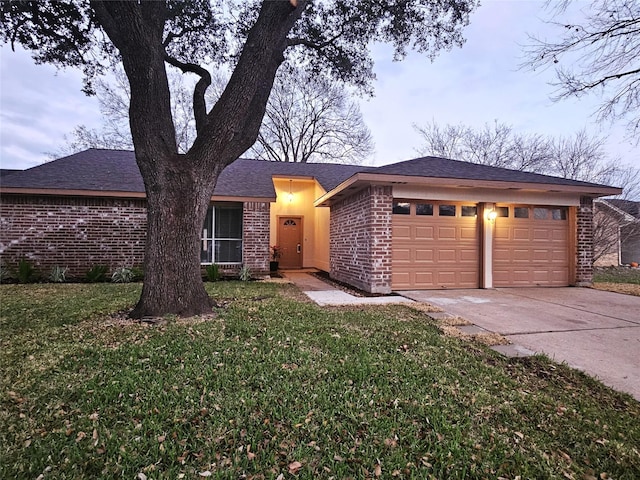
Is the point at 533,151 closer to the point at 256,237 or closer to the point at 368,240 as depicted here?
the point at 368,240

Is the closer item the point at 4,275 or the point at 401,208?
the point at 401,208

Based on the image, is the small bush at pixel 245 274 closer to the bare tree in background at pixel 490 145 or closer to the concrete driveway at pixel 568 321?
the concrete driveway at pixel 568 321

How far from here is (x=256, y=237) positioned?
33.8 feet

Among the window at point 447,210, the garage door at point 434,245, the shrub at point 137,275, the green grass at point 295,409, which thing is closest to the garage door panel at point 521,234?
the garage door at point 434,245

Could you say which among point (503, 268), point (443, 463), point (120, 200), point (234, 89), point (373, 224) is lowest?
point (443, 463)

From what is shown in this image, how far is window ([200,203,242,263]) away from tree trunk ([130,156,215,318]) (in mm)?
5579

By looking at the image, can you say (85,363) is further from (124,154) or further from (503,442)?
(124,154)

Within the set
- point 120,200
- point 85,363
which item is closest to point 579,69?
point 85,363

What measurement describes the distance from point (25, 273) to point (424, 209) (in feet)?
33.0

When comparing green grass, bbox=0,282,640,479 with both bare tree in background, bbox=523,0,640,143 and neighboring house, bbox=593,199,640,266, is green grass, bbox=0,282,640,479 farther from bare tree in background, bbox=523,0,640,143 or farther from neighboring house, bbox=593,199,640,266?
neighboring house, bbox=593,199,640,266

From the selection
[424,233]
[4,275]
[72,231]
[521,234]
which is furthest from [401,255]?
[4,275]

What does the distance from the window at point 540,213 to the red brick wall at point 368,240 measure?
13.5 feet

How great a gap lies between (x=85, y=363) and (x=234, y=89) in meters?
3.89

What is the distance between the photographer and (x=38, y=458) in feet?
5.99
